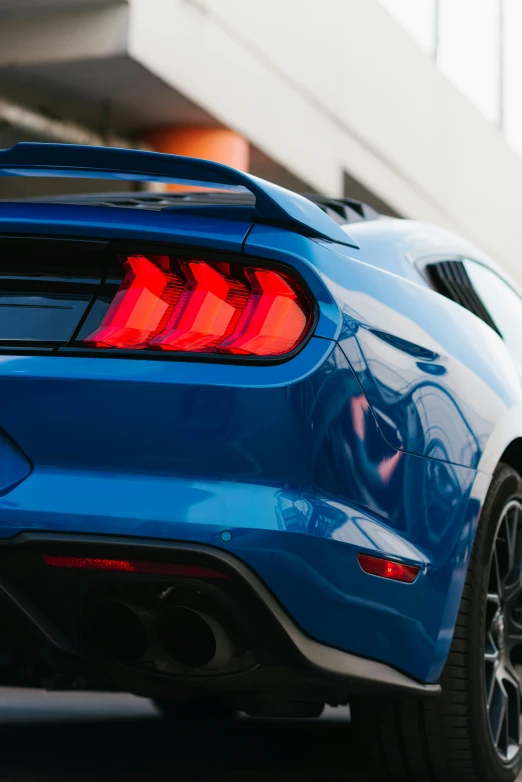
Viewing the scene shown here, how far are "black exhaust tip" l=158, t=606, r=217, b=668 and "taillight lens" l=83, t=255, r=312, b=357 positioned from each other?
0.51 meters

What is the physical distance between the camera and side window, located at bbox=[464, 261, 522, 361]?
366 centimetres

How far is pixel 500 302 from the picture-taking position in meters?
3.86

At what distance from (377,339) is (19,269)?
739 millimetres

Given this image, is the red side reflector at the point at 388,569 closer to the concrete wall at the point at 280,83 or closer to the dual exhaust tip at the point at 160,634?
the dual exhaust tip at the point at 160,634

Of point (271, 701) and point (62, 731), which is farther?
point (62, 731)

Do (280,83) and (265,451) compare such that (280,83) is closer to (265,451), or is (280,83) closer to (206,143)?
(206,143)

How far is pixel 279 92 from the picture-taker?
1391 cm

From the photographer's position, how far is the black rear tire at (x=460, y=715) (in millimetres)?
2852

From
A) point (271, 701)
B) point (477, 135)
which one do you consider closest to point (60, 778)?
point (271, 701)

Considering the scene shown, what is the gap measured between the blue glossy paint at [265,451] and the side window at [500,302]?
40.9 inches

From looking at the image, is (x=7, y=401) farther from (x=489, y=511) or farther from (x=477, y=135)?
(x=477, y=135)

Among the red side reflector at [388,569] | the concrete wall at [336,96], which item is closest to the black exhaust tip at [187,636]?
the red side reflector at [388,569]

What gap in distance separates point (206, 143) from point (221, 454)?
1093cm

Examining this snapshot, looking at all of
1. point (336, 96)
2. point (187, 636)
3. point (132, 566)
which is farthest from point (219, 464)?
point (336, 96)
